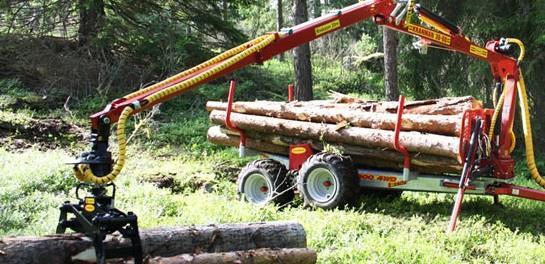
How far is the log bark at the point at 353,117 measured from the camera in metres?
7.77

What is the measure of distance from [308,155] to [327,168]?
66 cm

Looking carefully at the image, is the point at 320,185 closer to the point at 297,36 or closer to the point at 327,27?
the point at 327,27

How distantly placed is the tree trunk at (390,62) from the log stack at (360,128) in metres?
4.70

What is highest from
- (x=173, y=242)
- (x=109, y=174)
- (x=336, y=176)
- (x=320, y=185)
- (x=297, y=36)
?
(x=297, y=36)

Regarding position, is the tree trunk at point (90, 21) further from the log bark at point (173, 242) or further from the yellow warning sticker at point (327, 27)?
the log bark at point (173, 242)

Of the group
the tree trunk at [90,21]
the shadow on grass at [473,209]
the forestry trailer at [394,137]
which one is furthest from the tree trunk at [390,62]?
the tree trunk at [90,21]

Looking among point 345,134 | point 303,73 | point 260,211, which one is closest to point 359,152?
point 345,134

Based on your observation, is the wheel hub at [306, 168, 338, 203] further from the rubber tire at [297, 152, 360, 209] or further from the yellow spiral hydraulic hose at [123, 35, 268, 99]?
the yellow spiral hydraulic hose at [123, 35, 268, 99]

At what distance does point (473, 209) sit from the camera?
8398mm

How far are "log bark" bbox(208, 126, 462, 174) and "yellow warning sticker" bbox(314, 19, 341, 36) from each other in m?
2.08

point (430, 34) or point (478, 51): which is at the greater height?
point (430, 34)

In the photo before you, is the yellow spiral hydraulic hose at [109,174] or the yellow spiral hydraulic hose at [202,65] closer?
the yellow spiral hydraulic hose at [109,174]

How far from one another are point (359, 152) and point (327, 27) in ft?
7.55

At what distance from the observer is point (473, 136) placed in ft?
24.4
